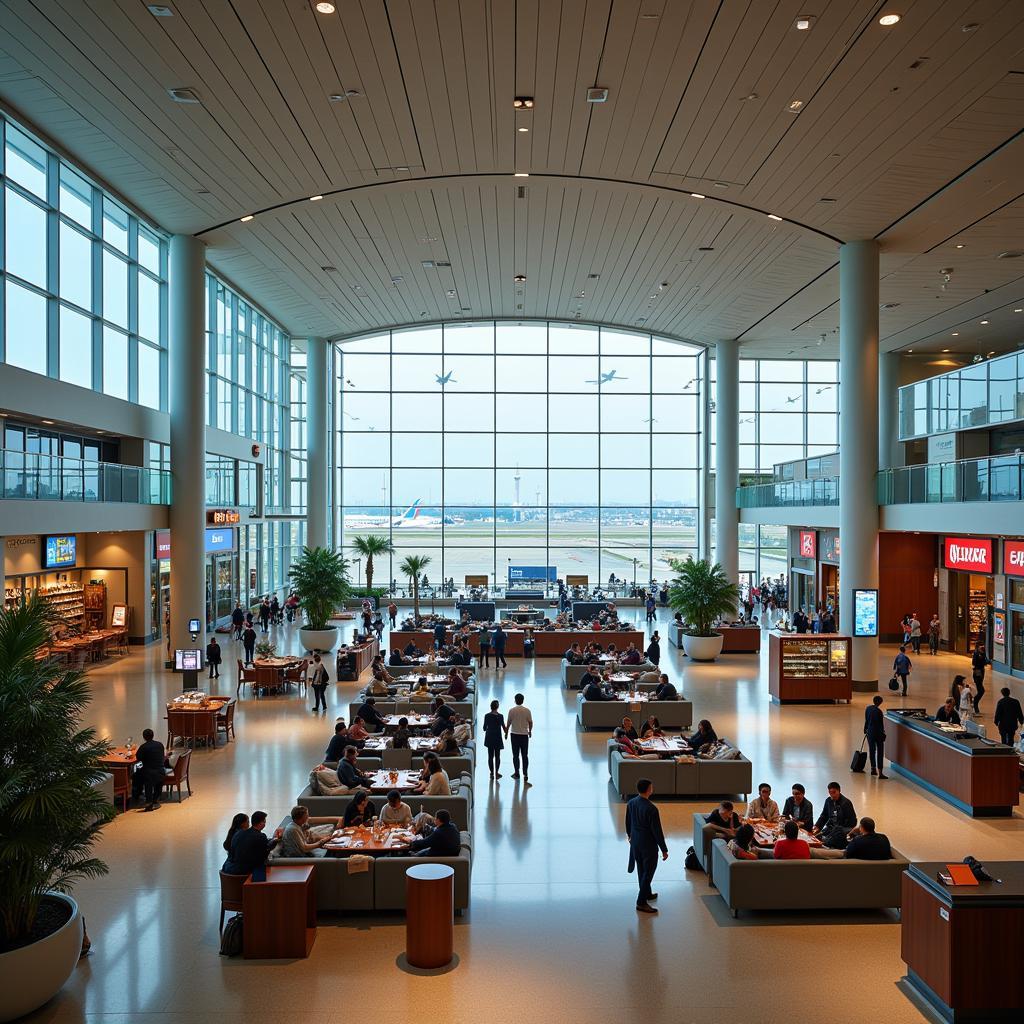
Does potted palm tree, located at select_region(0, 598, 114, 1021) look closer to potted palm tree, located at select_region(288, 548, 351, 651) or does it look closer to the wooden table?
the wooden table

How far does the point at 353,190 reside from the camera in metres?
18.9

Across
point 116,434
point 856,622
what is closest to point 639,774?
point 856,622

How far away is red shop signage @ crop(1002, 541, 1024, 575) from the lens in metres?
19.5

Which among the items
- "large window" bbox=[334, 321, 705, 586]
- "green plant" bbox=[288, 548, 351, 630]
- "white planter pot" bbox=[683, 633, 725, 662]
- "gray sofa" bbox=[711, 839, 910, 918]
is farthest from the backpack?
"large window" bbox=[334, 321, 705, 586]

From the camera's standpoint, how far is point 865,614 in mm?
18953

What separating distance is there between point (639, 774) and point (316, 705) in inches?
304

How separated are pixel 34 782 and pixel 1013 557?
66.7 feet

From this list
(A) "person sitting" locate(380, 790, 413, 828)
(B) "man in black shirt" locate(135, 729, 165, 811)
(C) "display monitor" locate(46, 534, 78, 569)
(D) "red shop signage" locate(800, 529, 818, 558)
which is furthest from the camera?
(D) "red shop signage" locate(800, 529, 818, 558)

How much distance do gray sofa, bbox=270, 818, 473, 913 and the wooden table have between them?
65 centimetres

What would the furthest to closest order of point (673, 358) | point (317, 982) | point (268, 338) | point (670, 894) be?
1. point (673, 358)
2. point (268, 338)
3. point (670, 894)
4. point (317, 982)

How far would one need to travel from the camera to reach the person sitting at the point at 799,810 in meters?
8.93

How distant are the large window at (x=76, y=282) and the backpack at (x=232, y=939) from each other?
13.0m

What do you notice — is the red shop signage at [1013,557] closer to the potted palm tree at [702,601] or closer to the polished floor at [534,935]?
the potted palm tree at [702,601]

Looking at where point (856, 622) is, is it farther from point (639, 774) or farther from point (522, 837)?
point (522, 837)
